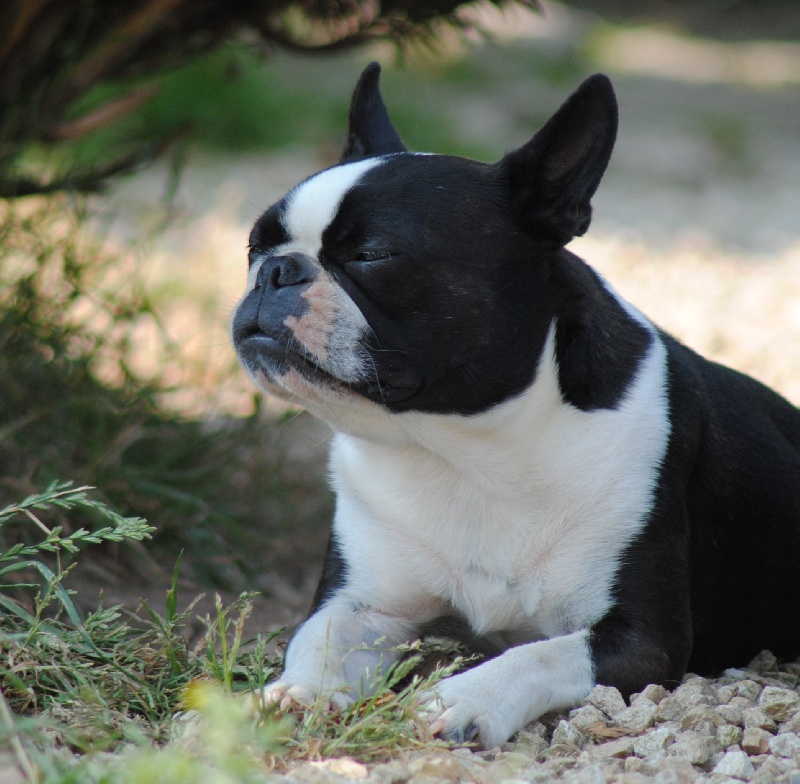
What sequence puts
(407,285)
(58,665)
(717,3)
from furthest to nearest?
(717,3), (407,285), (58,665)

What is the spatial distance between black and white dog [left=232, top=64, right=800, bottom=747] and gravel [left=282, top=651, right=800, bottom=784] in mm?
98

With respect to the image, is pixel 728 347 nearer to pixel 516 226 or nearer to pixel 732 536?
pixel 732 536

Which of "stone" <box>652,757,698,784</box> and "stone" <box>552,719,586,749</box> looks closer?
"stone" <box>652,757,698,784</box>

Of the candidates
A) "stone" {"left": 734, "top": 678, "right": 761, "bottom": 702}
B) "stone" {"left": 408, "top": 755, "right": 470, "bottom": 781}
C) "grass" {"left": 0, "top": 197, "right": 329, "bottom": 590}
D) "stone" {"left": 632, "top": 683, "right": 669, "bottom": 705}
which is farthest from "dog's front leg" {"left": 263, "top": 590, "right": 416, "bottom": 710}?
"grass" {"left": 0, "top": 197, "right": 329, "bottom": 590}

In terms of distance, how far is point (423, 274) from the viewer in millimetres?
2643

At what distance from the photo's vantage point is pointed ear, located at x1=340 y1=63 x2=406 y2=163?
3.28 m

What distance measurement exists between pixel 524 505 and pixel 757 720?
27.8 inches

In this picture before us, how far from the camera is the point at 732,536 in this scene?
307cm

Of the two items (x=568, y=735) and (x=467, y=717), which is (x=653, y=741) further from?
(x=467, y=717)

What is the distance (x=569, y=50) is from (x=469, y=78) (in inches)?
137

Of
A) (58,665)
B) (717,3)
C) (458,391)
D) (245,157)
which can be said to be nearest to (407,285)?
(458,391)

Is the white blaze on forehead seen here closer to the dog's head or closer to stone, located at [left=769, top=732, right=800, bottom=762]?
the dog's head

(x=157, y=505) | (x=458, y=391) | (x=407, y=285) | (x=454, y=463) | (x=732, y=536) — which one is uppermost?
(x=407, y=285)

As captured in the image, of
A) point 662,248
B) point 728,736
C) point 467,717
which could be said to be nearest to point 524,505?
point 467,717
